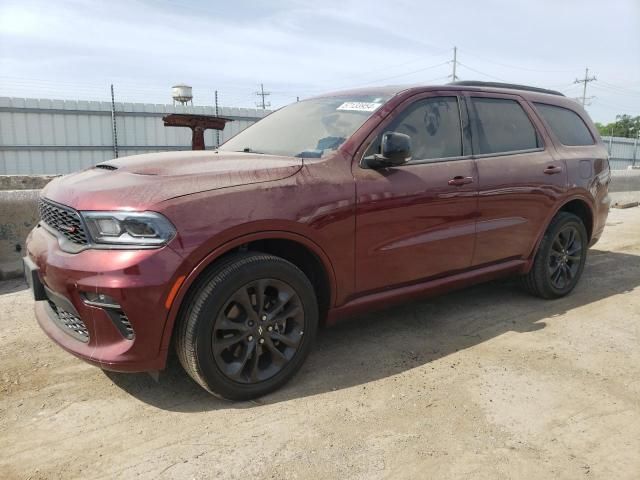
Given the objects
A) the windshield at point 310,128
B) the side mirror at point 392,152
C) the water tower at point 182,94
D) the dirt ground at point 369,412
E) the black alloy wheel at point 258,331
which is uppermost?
the water tower at point 182,94

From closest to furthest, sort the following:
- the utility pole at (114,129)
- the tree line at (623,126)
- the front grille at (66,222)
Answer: the front grille at (66,222)
the utility pole at (114,129)
the tree line at (623,126)

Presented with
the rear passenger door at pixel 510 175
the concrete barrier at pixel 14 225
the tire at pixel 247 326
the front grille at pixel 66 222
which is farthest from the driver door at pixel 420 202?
the concrete barrier at pixel 14 225

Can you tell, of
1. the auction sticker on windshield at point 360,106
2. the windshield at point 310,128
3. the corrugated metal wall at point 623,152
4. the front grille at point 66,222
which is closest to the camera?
the front grille at point 66,222

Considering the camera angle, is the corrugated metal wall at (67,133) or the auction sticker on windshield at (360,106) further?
the corrugated metal wall at (67,133)

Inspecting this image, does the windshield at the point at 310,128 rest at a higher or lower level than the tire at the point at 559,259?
higher

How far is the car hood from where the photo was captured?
2531mm

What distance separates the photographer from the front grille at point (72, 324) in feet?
8.66

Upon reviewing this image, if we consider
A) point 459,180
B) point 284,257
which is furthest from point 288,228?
point 459,180

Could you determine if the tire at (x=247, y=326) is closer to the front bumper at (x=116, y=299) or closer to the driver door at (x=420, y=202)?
the front bumper at (x=116, y=299)

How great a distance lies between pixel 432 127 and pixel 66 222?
245 cm

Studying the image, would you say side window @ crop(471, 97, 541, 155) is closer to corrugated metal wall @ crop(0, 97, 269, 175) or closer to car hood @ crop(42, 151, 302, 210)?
car hood @ crop(42, 151, 302, 210)

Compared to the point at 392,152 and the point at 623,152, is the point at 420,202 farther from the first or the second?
the point at 623,152

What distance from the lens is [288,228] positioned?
111 inches

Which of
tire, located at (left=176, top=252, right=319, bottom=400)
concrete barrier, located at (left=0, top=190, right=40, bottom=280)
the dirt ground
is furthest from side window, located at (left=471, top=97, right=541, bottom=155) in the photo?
concrete barrier, located at (left=0, top=190, right=40, bottom=280)
